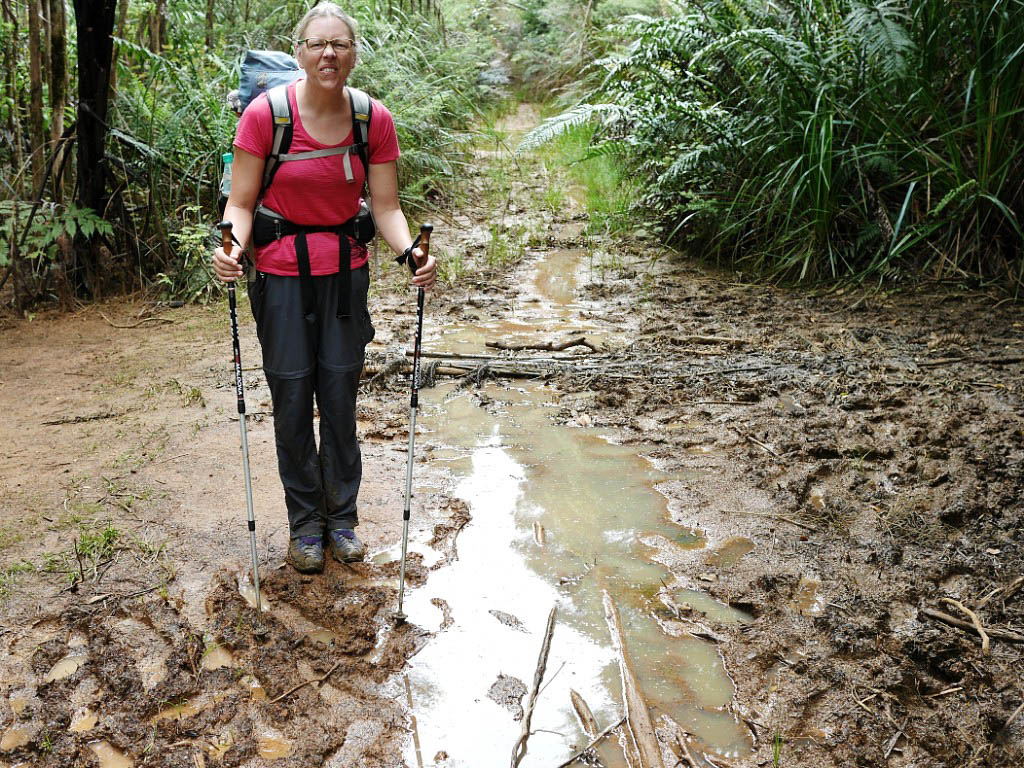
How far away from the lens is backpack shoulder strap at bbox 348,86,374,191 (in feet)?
10.7

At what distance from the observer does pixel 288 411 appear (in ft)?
11.3

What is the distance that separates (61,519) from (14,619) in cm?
80

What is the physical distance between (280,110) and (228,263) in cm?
59

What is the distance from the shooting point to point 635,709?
2.86m

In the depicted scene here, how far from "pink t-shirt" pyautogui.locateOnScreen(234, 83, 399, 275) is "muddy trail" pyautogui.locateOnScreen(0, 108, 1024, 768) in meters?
1.31

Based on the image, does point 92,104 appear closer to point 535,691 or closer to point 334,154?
point 334,154

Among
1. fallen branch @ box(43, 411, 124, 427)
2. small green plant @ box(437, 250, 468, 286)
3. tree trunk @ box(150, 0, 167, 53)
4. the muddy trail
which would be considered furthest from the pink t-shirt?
tree trunk @ box(150, 0, 167, 53)

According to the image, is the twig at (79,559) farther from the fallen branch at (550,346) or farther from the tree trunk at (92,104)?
the tree trunk at (92,104)

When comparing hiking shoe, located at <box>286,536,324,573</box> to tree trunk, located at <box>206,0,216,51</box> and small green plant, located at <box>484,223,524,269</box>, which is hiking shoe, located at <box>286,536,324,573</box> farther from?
tree trunk, located at <box>206,0,216,51</box>

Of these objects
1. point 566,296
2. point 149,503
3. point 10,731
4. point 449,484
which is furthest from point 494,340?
point 10,731

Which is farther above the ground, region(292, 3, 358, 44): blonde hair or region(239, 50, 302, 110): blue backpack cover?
region(292, 3, 358, 44): blonde hair

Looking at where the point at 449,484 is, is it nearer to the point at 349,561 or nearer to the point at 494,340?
the point at 349,561

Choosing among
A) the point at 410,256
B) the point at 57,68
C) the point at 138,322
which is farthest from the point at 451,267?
the point at 410,256

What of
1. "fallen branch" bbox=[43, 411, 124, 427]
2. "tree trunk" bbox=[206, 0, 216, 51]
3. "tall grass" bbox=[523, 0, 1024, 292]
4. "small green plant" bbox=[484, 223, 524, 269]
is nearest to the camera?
"fallen branch" bbox=[43, 411, 124, 427]
